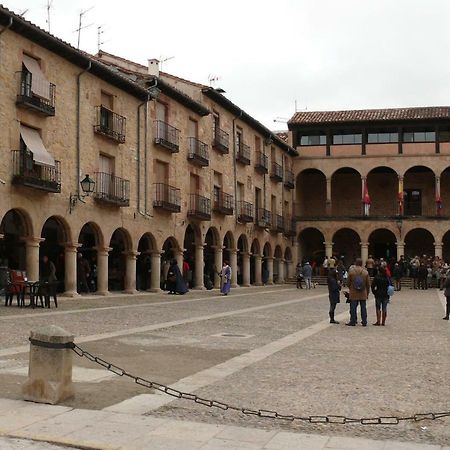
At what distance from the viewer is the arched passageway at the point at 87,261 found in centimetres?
2463

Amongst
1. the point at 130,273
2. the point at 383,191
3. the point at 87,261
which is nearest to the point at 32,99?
the point at 87,261

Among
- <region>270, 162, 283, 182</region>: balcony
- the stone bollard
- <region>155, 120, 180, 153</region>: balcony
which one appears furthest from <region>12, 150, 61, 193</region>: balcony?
<region>270, 162, 283, 182</region>: balcony

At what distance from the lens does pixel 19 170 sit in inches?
785

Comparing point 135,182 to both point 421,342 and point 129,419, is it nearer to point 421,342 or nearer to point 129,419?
point 421,342

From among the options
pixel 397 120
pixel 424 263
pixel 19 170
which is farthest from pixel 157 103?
pixel 397 120

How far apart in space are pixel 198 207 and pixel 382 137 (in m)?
19.1

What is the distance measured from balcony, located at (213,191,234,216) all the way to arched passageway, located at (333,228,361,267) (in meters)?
15.6

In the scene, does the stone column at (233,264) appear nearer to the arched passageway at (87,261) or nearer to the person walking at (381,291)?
the arched passageway at (87,261)

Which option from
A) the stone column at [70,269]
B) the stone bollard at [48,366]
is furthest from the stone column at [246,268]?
the stone bollard at [48,366]

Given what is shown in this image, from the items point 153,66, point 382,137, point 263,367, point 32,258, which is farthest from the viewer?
point 382,137

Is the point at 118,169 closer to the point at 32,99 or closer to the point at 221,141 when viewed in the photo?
the point at 32,99

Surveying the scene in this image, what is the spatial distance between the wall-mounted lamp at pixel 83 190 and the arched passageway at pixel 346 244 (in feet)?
93.3

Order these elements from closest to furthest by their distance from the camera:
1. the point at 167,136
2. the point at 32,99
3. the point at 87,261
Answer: the point at 32,99 < the point at 87,261 < the point at 167,136

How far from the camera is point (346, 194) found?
48.9 metres
